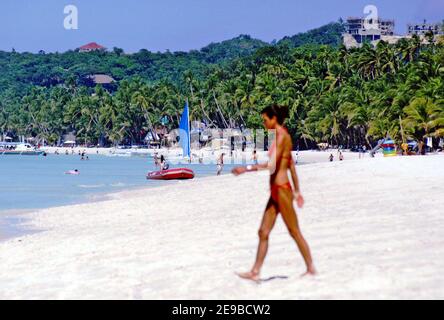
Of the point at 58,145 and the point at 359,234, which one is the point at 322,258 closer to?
the point at 359,234

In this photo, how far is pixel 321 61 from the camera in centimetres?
12500

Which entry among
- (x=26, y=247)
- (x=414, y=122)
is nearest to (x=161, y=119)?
(x=414, y=122)

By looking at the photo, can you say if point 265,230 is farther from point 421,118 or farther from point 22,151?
point 22,151

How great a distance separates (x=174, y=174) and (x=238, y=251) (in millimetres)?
38055

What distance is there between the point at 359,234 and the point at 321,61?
112m

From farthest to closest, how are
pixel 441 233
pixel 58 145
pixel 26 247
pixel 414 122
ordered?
pixel 58 145
pixel 414 122
pixel 26 247
pixel 441 233

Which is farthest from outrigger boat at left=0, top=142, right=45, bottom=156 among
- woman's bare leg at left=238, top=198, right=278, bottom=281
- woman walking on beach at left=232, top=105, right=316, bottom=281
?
woman walking on beach at left=232, top=105, right=316, bottom=281

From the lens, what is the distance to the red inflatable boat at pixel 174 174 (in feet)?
166

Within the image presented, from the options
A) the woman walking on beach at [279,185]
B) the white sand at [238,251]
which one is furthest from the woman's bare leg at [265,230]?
the white sand at [238,251]

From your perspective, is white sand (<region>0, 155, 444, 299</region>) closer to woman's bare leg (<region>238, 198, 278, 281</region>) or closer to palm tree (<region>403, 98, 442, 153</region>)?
woman's bare leg (<region>238, 198, 278, 281</region>)

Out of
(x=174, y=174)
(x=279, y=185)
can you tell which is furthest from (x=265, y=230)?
(x=174, y=174)

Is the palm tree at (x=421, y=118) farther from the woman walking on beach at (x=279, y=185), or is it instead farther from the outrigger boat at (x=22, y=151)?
the outrigger boat at (x=22, y=151)

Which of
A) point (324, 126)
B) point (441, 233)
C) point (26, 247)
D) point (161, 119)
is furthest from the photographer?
point (161, 119)

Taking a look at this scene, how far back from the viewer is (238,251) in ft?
43.8
